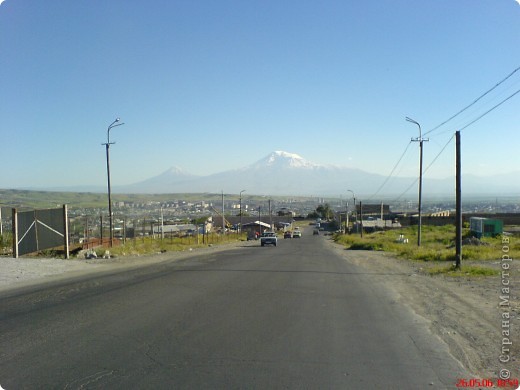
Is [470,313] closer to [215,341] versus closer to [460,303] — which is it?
[460,303]

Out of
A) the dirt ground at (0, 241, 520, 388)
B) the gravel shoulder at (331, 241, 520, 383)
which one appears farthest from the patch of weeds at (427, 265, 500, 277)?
the gravel shoulder at (331, 241, 520, 383)

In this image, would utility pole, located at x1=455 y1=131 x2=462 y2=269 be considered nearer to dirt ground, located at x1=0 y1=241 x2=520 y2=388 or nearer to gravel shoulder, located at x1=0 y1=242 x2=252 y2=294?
dirt ground, located at x1=0 y1=241 x2=520 y2=388

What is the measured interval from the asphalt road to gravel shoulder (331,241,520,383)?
360 mm

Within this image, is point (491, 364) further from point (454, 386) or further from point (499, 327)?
point (499, 327)

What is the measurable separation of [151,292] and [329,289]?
4.80 meters

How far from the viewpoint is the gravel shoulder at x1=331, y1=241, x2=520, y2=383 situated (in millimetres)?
7211

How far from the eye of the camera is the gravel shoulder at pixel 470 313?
7211 millimetres

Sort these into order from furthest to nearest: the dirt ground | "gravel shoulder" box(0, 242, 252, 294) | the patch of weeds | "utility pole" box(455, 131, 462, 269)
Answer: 1. "utility pole" box(455, 131, 462, 269)
2. the patch of weeds
3. "gravel shoulder" box(0, 242, 252, 294)
4. the dirt ground

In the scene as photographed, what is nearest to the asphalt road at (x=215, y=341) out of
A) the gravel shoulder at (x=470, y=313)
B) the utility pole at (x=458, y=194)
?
the gravel shoulder at (x=470, y=313)

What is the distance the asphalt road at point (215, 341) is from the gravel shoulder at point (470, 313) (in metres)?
0.36

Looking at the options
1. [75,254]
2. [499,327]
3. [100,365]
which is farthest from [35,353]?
[75,254]

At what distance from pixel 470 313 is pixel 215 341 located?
5.94 meters

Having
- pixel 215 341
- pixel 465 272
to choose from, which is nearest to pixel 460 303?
pixel 215 341

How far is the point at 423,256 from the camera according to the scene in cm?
2859
